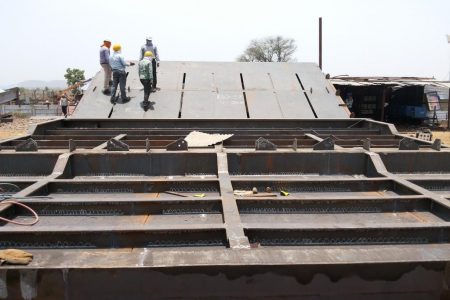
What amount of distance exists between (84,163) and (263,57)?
46902 mm

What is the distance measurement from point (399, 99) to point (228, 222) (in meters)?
23.0

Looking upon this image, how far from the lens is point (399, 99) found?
23.0 metres

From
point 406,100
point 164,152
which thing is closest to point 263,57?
point 406,100

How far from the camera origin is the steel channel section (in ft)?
6.55

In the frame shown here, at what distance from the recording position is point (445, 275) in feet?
6.81

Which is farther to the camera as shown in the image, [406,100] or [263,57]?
[263,57]

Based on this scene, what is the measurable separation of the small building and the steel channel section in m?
15.5

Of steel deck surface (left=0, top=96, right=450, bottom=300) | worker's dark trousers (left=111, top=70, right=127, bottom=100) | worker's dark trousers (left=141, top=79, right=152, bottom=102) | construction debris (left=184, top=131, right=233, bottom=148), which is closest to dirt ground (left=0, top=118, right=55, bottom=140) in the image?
worker's dark trousers (left=111, top=70, right=127, bottom=100)

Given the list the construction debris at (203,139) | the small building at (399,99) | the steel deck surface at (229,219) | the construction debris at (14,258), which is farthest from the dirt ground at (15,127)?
the construction debris at (14,258)

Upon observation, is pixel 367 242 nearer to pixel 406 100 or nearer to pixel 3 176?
pixel 3 176

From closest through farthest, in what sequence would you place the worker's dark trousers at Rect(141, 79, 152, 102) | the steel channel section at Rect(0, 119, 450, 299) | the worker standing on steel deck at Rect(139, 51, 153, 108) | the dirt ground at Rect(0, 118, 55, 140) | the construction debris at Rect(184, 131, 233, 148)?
1. the steel channel section at Rect(0, 119, 450, 299)
2. the construction debris at Rect(184, 131, 233, 148)
3. the worker standing on steel deck at Rect(139, 51, 153, 108)
4. the worker's dark trousers at Rect(141, 79, 152, 102)
5. the dirt ground at Rect(0, 118, 55, 140)

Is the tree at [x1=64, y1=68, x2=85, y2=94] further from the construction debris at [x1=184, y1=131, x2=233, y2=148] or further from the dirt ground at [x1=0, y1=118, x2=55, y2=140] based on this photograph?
the construction debris at [x1=184, y1=131, x2=233, y2=148]

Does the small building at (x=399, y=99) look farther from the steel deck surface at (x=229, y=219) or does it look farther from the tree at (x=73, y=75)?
the tree at (x=73, y=75)

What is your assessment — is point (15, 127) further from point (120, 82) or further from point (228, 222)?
point (228, 222)
